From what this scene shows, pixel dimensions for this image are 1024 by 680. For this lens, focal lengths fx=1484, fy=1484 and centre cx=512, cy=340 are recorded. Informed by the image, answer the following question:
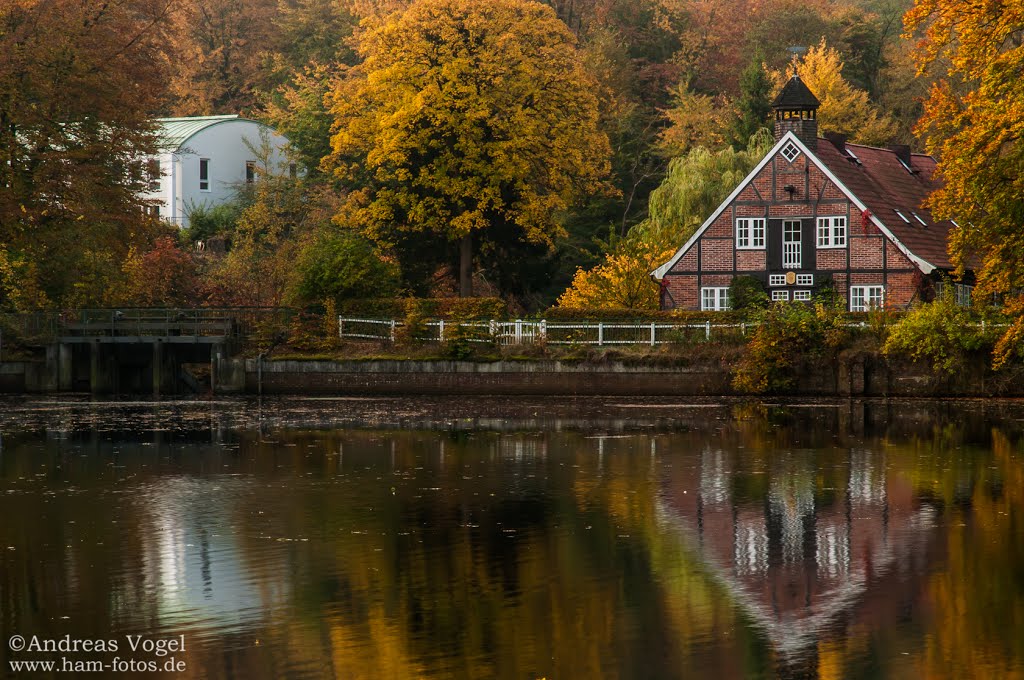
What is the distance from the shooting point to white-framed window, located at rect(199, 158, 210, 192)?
241 ft

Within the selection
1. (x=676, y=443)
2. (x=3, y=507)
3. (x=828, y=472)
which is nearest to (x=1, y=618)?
(x=3, y=507)

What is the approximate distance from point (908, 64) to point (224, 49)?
131 ft

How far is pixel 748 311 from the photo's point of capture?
1964 inches

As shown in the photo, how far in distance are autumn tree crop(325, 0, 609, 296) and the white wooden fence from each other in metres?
7.76

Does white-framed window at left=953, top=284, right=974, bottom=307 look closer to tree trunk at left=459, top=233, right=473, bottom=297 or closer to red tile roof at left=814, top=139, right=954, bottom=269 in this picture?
red tile roof at left=814, top=139, right=954, bottom=269

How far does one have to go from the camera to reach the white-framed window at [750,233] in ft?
182

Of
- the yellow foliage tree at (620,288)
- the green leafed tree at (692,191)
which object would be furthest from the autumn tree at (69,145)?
the green leafed tree at (692,191)

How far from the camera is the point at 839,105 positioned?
2776 inches

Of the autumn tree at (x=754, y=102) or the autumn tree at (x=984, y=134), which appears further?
the autumn tree at (x=754, y=102)

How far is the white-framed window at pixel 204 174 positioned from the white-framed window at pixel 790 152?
102 ft

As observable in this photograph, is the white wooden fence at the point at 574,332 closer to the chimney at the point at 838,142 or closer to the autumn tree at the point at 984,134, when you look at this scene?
the chimney at the point at 838,142

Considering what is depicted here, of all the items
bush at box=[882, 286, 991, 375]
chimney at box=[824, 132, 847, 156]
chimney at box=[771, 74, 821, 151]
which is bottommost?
bush at box=[882, 286, 991, 375]

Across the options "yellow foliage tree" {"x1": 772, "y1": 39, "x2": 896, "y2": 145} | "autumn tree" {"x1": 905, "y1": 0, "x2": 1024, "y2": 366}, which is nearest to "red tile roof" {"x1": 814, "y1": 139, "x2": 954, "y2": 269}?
"yellow foliage tree" {"x1": 772, "y1": 39, "x2": 896, "y2": 145}

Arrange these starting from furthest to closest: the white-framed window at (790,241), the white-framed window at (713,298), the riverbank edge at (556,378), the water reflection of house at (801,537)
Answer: the white-framed window at (713,298)
the white-framed window at (790,241)
the riverbank edge at (556,378)
the water reflection of house at (801,537)
